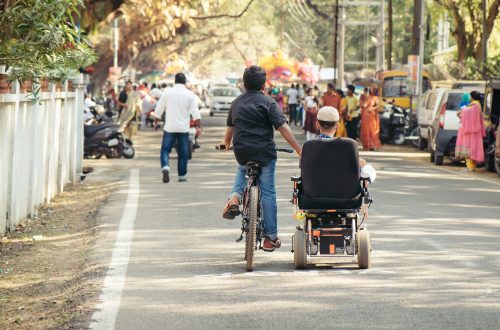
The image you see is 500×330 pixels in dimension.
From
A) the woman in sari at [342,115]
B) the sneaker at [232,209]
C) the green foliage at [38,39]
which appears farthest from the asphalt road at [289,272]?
the woman in sari at [342,115]

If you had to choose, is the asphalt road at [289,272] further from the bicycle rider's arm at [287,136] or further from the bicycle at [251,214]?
the bicycle rider's arm at [287,136]

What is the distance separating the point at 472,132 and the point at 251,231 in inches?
612

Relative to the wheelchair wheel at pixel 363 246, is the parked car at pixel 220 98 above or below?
above

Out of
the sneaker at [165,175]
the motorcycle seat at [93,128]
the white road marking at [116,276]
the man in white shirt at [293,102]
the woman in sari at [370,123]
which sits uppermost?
the man in white shirt at [293,102]

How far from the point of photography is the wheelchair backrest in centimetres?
1075

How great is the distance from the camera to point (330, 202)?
1070cm

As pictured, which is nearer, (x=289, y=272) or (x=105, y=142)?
(x=289, y=272)

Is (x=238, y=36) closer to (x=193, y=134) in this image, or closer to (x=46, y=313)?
(x=193, y=134)

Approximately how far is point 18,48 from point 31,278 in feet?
6.75

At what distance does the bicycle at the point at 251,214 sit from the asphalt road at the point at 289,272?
0.65 feet

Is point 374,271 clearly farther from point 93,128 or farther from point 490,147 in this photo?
point 93,128

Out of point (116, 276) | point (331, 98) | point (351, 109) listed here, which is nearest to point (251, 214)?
point (116, 276)

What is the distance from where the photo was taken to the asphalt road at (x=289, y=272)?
851 centimetres

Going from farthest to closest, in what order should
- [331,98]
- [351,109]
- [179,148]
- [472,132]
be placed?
[351,109]
[331,98]
[472,132]
[179,148]
